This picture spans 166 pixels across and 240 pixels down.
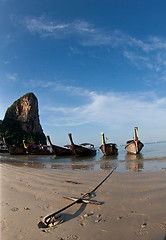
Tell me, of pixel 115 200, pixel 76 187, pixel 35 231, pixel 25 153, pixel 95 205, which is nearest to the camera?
pixel 35 231

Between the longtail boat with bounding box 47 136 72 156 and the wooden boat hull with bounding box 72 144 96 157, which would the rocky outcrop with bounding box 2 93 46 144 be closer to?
the longtail boat with bounding box 47 136 72 156

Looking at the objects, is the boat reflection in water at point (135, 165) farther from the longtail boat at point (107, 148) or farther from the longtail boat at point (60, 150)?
the longtail boat at point (60, 150)

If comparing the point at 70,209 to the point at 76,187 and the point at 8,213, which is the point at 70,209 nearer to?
the point at 8,213

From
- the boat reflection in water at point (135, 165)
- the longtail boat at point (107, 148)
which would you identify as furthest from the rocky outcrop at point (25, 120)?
the boat reflection in water at point (135, 165)

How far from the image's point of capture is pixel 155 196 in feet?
11.5

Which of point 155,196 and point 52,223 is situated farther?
point 155,196

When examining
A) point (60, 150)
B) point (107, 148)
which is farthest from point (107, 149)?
point (60, 150)

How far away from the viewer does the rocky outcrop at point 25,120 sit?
76844 millimetres

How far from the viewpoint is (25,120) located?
275ft

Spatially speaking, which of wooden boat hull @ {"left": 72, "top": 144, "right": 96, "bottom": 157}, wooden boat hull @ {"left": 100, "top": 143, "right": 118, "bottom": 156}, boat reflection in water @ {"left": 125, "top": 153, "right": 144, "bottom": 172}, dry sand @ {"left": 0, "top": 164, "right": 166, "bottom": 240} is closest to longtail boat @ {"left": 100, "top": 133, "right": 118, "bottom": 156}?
wooden boat hull @ {"left": 100, "top": 143, "right": 118, "bottom": 156}

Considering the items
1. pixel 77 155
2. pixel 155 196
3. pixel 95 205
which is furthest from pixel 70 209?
pixel 77 155

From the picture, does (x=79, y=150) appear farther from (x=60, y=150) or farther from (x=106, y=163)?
(x=106, y=163)

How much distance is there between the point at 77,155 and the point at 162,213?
64.2 ft

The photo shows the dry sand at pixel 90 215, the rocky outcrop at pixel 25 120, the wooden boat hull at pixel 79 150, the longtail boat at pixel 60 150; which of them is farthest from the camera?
the rocky outcrop at pixel 25 120
